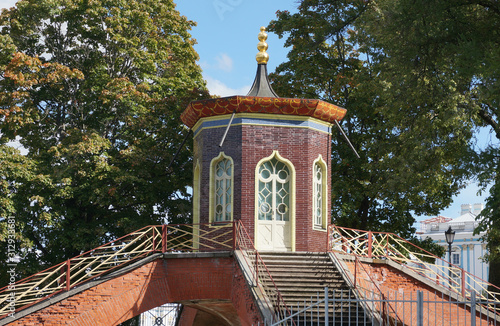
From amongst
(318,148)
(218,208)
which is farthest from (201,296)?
(318,148)

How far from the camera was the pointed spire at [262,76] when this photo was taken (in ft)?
68.8

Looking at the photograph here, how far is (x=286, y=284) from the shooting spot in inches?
664

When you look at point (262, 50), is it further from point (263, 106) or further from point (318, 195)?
point (318, 195)

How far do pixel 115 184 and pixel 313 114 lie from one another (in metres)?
8.20

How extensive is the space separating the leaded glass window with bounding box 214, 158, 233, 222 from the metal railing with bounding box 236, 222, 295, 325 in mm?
955

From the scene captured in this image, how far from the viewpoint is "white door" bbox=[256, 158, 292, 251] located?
63.5 ft

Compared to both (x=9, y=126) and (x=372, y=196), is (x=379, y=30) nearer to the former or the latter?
(x=372, y=196)

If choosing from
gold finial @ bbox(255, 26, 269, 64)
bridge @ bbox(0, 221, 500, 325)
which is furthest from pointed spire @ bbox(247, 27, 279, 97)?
bridge @ bbox(0, 221, 500, 325)

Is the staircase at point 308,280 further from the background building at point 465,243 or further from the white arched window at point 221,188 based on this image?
the background building at point 465,243

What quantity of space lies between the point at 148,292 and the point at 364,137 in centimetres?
1138

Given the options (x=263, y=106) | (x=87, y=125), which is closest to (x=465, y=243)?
(x=87, y=125)

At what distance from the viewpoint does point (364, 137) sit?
87.5 feet

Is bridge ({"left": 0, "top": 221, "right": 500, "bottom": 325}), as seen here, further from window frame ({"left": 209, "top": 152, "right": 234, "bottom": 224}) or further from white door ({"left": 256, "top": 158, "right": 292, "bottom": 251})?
white door ({"left": 256, "top": 158, "right": 292, "bottom": 251})

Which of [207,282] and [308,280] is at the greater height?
[308,280]
